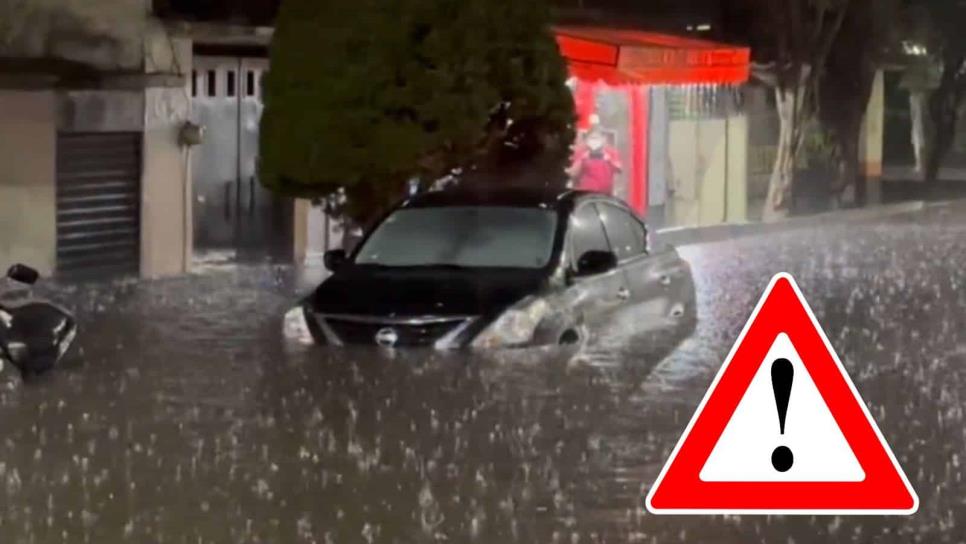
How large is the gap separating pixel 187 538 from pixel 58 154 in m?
12.2

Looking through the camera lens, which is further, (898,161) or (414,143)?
(898,161)

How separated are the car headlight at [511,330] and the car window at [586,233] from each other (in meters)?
0.91

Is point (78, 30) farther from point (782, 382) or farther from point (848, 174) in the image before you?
point (848, 174)

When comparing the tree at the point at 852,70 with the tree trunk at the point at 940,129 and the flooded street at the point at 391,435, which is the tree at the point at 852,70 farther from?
the flooded street at the point at 391,435

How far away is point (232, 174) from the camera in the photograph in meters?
22.2

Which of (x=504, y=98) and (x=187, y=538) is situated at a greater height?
(x=504, y=98)

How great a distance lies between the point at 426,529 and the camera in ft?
26.3

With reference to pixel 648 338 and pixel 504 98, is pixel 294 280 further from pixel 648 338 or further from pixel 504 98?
pixel 648 338

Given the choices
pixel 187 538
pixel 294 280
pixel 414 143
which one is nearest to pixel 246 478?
pixel 187 538

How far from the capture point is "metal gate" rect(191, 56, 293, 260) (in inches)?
854

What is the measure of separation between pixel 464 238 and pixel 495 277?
0.69m

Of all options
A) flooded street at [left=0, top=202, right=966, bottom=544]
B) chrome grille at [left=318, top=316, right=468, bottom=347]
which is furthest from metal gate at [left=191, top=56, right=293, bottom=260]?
chrome grille at [left=318, top=316, right=468, bottom=347]

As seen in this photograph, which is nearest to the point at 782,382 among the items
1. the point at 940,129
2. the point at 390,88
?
the point at 390,88

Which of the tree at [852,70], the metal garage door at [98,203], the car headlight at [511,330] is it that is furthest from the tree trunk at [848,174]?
the car headlight at [511,330]
